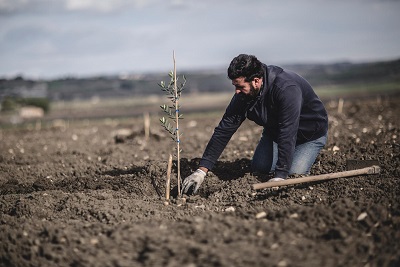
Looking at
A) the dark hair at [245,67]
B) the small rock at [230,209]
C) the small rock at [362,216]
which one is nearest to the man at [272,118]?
the dark hair at [245,67]

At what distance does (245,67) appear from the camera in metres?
4.21

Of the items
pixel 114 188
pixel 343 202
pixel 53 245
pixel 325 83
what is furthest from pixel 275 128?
pixel 325 83

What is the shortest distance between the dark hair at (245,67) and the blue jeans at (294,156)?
4.64 feet

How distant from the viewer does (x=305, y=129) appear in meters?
5.10

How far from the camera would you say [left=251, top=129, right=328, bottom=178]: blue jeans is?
513cm

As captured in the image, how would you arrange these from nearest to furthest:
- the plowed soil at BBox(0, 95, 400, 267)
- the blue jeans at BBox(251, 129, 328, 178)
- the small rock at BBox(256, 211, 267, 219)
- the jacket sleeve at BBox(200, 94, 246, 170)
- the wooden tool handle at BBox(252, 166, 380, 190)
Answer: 1. the plowed soil at BBox(0, 95, 400, 267)
2. the small rock at BBox(256, 211, 267, 219)
3. the wooden tool handle at BBox(252, 166, 380, 190)
4. the jacket sleeve at BBox(200, 94, 246, 170)
5. the blue jeans at BBox(251, 129, 328, 178)

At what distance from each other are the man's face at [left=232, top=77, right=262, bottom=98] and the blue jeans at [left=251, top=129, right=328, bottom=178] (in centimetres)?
116

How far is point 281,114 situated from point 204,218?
156 cm

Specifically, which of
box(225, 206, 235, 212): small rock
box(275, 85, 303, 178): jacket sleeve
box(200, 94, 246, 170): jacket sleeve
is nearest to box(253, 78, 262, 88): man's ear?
box(275, 85, 303, 178): jacket sleeve

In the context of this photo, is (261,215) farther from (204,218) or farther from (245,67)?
(245,67)

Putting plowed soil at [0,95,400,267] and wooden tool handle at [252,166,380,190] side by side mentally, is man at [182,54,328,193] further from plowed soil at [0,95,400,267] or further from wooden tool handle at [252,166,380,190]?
plowed soil at [0,95,400,267]

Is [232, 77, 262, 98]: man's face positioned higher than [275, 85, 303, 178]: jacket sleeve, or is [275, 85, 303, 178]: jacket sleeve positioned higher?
[232, 77, 262, 98]: man's face

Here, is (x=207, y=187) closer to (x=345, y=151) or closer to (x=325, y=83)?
(x=345, y=151)

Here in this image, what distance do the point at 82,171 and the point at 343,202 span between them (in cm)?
433
